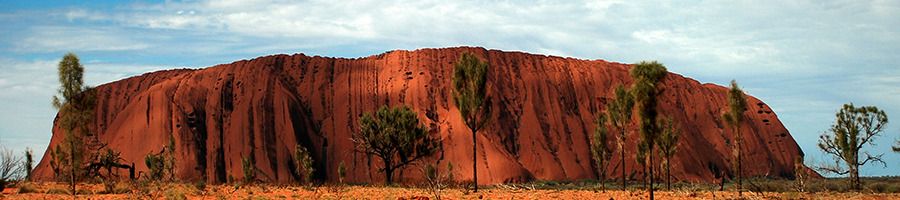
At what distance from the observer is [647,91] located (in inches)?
1041

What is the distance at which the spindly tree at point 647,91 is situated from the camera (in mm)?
26469

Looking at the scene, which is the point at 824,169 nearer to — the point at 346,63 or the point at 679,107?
the point at 679,107

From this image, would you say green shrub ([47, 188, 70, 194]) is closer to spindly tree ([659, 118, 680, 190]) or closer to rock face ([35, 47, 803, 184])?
spindly tree ([659, 118, 680, 190])

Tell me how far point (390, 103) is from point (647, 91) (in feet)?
271

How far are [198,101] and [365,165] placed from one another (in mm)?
22254

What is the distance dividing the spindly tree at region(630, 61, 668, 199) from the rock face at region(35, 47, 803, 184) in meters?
64.4

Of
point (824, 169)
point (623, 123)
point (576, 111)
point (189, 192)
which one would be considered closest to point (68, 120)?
point (189, 192)

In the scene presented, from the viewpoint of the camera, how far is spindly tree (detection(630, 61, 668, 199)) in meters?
26.5

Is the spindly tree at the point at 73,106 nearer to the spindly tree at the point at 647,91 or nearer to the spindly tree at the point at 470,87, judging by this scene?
the spindly tree at the point at 470,87

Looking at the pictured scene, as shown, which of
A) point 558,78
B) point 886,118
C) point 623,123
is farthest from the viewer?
point 558,78

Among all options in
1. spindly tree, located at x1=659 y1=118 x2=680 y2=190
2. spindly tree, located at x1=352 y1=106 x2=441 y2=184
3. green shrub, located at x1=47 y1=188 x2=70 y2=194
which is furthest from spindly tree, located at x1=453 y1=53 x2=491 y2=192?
spindly tree, located at x1=352 y1=106 x2=441 y2=184

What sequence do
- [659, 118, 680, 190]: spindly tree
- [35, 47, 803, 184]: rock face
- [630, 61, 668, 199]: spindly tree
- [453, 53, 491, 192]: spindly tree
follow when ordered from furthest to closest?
[35, 47, 803, 184]: rock face → [659, 118, 680, 190]: spindly tree → [453, 53, 491, 192]: spindly tree → [630, 61, 668, 199]: spindly tree

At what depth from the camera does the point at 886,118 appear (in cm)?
6259

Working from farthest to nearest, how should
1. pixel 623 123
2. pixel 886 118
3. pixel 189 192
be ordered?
pixel 886 118, pixel 623 123, pixel 189 192
